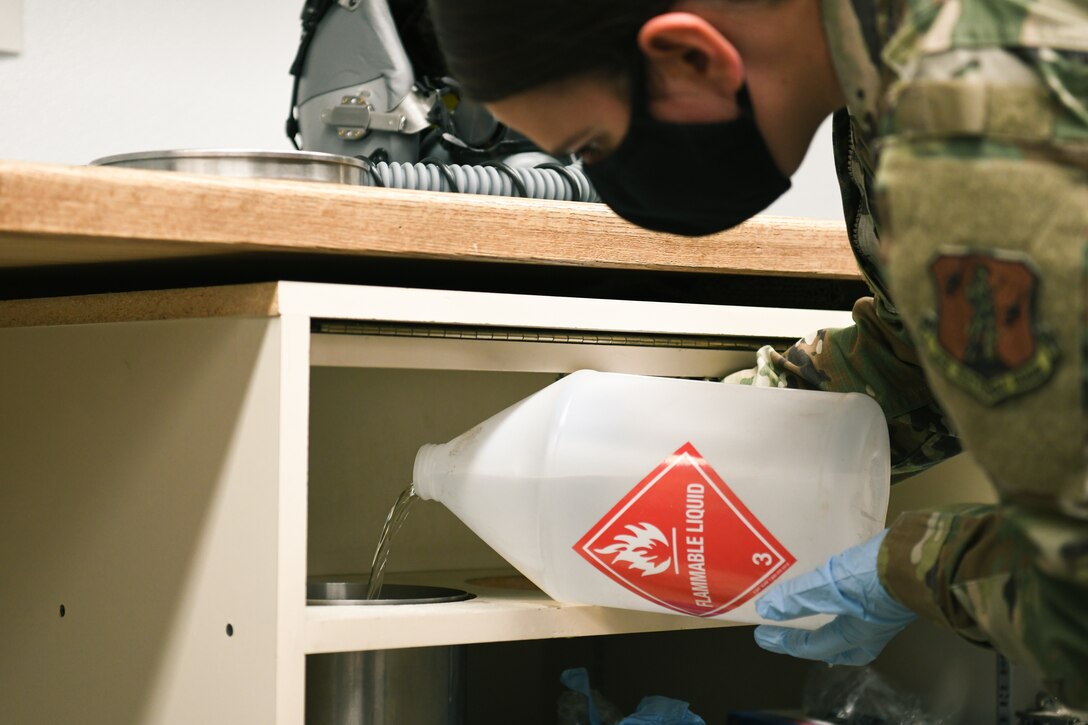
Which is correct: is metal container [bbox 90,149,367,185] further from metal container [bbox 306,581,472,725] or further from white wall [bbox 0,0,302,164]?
white wall [bbox 0,0,302,164]

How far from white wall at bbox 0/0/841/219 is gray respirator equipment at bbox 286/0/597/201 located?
0.39m

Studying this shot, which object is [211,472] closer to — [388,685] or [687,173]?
[388,685]

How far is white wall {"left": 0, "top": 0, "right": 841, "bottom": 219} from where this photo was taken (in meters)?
1.38

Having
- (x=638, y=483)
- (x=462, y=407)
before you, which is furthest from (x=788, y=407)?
(x=462, y=407)

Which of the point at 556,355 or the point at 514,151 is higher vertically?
the point at 514,151

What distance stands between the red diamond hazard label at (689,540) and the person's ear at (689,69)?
0.24 metres

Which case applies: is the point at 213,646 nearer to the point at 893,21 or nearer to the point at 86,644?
the point at 86,644

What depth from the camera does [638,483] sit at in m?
0.80

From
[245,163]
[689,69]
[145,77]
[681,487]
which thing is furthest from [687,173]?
[145,77]

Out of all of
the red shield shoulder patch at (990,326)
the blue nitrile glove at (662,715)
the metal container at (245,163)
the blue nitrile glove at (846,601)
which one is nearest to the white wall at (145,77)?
the metal container at (245,163)

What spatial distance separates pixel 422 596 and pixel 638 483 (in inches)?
11.9

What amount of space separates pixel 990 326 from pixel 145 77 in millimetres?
1173

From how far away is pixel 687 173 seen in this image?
2.29 feet

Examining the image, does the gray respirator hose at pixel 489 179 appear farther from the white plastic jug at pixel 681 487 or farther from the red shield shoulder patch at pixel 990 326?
the red shield shoulder patch at pixel 990 326
